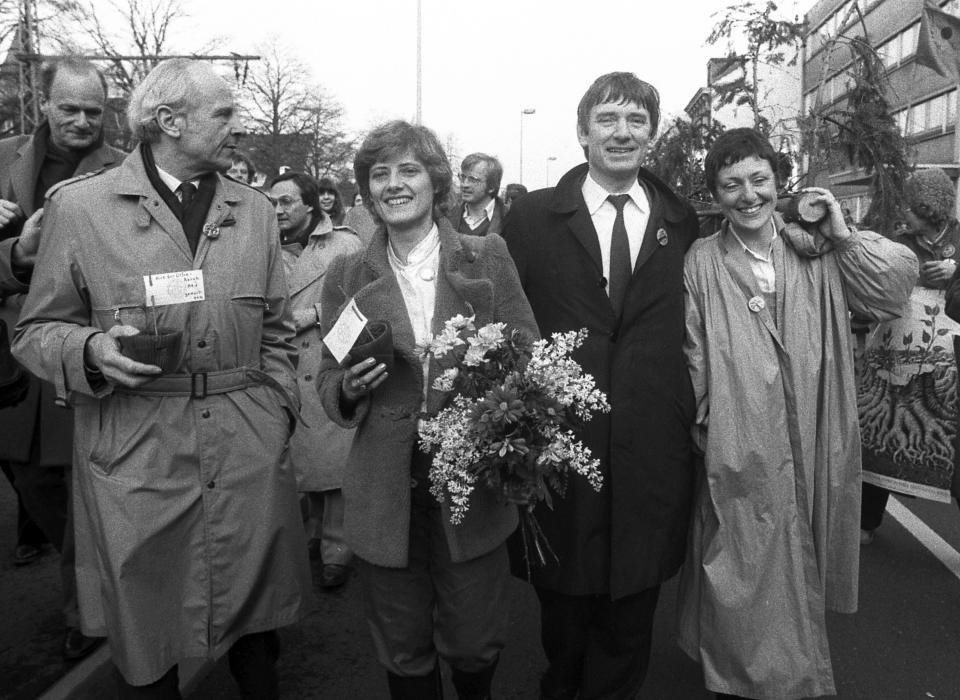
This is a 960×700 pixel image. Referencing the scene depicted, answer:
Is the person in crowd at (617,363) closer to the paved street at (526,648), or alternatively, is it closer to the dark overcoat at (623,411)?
the dark overcoat at (623,411)

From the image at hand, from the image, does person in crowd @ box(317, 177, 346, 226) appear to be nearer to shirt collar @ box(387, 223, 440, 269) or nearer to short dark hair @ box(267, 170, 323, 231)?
short dark hair @ box(267, 170, 323, 231)

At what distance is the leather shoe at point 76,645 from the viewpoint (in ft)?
12.1

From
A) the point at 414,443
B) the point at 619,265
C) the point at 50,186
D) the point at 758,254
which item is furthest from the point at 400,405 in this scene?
the point at 50,186

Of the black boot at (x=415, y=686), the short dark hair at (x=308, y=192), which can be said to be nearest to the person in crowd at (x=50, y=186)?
the short dark hair at (x=308, y=192)

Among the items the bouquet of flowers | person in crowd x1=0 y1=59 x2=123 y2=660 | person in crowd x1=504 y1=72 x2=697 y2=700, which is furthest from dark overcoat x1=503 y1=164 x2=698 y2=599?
person in crowd x1=0 y1=59 x2=123 y2=660

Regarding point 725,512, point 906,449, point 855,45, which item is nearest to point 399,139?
point 725,512

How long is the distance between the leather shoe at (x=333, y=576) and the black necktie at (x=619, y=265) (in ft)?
A: 8.30

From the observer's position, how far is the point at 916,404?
4285mm

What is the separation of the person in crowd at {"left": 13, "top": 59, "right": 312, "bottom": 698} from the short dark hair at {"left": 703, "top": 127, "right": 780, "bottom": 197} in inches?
62.8

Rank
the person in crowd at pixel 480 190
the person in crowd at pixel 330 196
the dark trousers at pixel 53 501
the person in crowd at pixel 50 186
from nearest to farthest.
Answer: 1. the person in crowd at pixel 50 186
2. the dark trousers at pixel 53 501
3. the person in crowd at pixel 330 196
4. the person in crowd at pixel 480 190

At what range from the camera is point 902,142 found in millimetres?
5582

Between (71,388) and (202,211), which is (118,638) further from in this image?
(202,211)

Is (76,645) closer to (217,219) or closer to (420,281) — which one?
(217,219)

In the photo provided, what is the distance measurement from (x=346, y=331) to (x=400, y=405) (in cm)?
34
